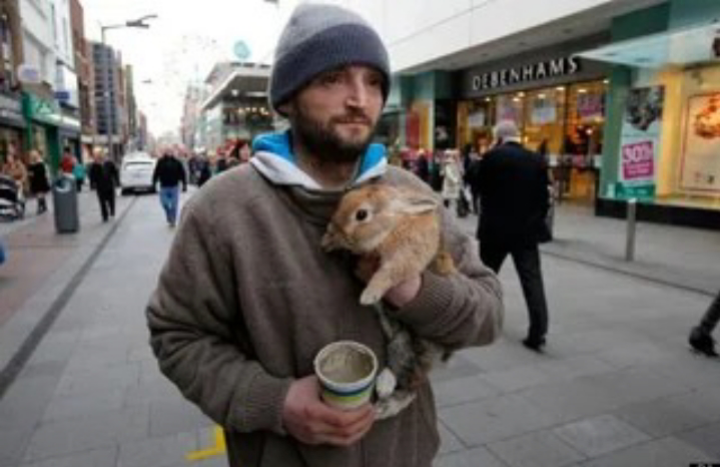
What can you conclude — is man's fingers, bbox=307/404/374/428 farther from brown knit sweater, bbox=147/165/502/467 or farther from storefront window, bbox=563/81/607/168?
storefront window, bbox=563/81/607/168

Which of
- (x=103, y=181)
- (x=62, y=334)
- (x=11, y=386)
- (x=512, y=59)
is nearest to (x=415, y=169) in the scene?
(x=512, y=59)

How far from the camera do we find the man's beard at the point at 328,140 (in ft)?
4.55

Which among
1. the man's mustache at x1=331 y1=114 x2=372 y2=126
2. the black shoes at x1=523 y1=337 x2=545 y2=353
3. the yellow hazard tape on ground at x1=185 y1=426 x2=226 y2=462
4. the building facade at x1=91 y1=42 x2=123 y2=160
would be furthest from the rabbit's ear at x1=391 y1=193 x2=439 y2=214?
the building facade at x1=91 y1=42 x2=123 y2=160

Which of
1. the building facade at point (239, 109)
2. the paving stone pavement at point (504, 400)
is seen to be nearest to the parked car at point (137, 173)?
the paving stone pavement at point (504, 400)

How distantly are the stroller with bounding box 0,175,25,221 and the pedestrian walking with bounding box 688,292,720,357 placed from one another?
582 inches

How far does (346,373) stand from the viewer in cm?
128

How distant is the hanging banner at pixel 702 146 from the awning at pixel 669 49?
0.91 m

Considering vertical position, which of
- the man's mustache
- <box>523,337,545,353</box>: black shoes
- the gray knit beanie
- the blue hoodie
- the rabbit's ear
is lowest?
<box>523,337,545,353</box>: black shoes

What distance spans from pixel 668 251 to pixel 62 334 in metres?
8.95

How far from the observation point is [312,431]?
1.23 metres

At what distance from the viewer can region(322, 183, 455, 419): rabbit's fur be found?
4.07 feet

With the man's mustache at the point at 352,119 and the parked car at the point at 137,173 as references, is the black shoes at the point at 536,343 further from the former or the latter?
the parked car at the point at 137,173

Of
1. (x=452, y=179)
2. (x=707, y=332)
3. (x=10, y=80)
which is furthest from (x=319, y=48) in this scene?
(x=10, y=80)

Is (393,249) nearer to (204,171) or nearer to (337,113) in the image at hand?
(337,113)
